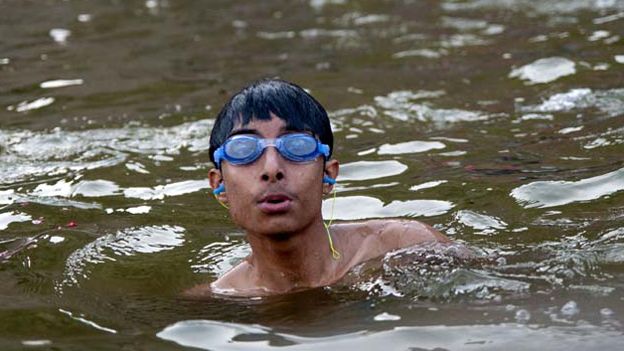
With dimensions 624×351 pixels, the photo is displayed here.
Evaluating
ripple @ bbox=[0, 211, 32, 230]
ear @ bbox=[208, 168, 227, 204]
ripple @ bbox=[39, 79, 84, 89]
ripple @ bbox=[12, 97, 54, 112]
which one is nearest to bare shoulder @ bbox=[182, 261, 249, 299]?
ear @ bbox=[208, 168, 227, 204]

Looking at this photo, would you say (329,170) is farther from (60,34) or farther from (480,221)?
(60,34)

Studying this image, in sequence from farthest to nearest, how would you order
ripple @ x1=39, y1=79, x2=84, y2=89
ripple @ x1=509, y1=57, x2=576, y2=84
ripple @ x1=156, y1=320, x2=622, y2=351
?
ripple @ x1=39, y1=79, x2=84, y2=89, ripple @ x1=509, y1=57, x2=576, y2=84, ripple @ x1=156, y1=320, x2=622, y2=351

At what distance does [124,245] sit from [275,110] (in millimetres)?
1923

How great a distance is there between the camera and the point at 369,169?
8.56 m

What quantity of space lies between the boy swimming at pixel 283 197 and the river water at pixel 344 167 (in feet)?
0.46

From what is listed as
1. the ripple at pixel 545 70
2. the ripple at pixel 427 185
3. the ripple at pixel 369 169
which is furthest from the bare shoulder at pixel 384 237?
the ripple at pixel 545 70

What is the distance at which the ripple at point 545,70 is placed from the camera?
1094 cm

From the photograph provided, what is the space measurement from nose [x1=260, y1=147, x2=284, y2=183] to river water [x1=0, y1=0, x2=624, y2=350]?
0.62 m

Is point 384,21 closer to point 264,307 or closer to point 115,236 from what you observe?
point 115,236

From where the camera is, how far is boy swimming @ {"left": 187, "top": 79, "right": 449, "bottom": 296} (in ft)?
18.3

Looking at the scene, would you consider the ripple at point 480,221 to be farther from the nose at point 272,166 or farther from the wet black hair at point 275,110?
the nose at point 272,166

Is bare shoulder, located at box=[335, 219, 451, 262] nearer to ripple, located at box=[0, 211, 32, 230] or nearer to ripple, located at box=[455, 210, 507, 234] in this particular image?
ripple, located at box=[455, 210, 507, 234]

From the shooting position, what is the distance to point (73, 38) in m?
14.3

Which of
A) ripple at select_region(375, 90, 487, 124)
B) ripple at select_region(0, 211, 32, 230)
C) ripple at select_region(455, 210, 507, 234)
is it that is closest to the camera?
ripple at select_region(455, 210, 507, 234)
